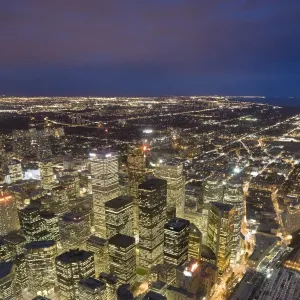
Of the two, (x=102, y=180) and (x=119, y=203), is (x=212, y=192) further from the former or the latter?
(x=102, y=180)

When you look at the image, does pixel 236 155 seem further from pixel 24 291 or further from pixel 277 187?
pixel 24 291

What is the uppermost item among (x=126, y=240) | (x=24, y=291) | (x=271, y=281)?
(x=126, y=240)

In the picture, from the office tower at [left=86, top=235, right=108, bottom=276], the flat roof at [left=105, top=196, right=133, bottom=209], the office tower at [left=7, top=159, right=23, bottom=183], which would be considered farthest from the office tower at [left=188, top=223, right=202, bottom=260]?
the office tower at [left=7, top=159, right=23, bottom=183]

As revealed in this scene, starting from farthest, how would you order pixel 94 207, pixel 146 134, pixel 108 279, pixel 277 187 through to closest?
pixel 146 134
pixel 277 187
pixel 94 207
pixel 108 279

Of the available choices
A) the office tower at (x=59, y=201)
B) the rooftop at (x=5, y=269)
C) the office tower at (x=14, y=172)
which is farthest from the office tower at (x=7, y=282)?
the office tower at (x=14, y=172)

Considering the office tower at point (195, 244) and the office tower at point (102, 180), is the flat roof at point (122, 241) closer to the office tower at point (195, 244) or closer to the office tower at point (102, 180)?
the office tower at point (195, 244)

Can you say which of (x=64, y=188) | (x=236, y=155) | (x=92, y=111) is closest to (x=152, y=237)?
(x=64, y=188)

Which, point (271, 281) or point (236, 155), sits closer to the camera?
point (271, 281)
